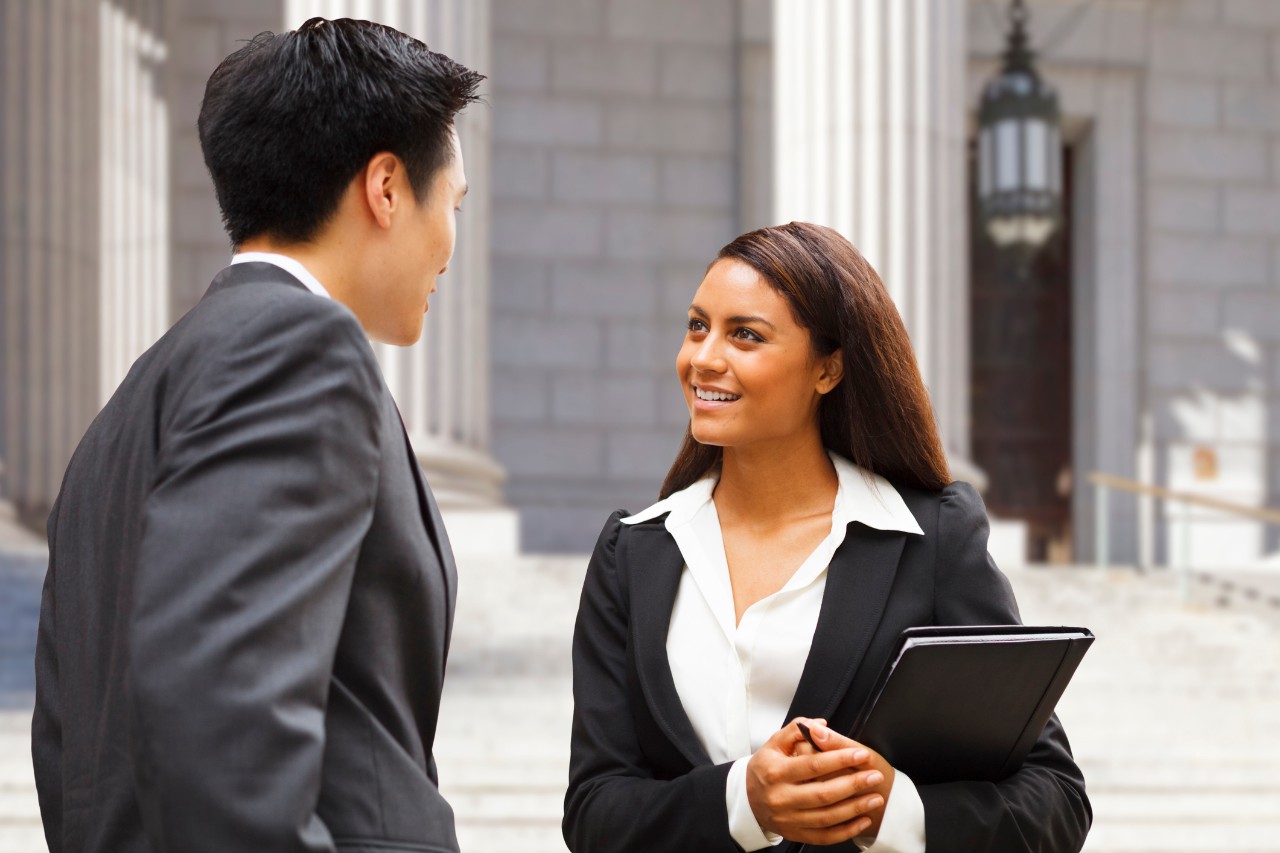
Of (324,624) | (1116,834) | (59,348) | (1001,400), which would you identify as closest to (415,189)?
(324,624)

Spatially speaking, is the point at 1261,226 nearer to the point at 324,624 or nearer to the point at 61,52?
the point at 61,52

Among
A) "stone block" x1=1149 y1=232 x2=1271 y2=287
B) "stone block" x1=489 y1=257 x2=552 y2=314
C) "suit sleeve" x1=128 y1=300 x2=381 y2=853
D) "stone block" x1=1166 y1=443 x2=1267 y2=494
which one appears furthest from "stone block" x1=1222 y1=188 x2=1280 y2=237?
"suit sleeve" x1=128 y1=300 x2=381 y2=853

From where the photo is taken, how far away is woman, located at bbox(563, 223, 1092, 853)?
2.54m

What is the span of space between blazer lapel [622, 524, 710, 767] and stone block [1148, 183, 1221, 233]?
15452 mm

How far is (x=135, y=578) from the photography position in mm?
1690

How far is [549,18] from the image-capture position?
1642 centimetres

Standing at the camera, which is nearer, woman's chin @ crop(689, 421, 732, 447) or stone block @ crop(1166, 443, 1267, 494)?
woman's chin @ crop(689, 421, 732, 447)

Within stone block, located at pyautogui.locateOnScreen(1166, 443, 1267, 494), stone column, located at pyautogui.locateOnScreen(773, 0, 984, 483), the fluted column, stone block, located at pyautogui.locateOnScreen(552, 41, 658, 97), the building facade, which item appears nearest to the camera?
the fluted column

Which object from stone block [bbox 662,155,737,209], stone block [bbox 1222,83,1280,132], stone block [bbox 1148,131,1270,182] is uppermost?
stone block [bbox 1222,83,1280,132]

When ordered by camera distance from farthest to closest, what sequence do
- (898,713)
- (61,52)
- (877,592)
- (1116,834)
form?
(61,52) < (1116,834) < (877,592) < (898,713)

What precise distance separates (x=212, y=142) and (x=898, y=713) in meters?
1.24

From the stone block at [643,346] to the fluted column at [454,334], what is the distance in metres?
4.22

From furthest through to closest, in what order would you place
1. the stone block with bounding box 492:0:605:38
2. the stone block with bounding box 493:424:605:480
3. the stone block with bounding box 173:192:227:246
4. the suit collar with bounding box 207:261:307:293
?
the stone block with bounding box 492:0:605:38 → the stone block with bounding box 493:424:605:480 → the stone block with bounding box 173:192:227:246 → the suit collar with bounding box 207:261:307:293

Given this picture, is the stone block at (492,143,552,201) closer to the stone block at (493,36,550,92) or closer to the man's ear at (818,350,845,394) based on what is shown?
the stone block at (493,36,550,92)
